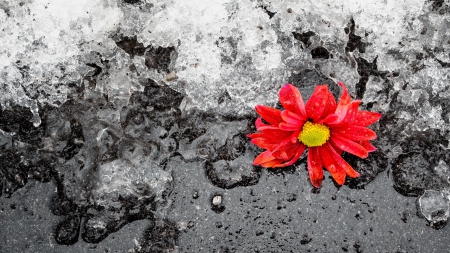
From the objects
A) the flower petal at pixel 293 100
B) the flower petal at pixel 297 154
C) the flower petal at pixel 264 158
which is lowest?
the flower petal at pixel 264 158

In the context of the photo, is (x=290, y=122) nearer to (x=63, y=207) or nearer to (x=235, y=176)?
(x=235, y=176)

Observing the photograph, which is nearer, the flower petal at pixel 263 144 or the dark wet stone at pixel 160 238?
the flower petal at pixel 263 144

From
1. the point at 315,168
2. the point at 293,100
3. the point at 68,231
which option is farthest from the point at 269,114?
the point at 68,231

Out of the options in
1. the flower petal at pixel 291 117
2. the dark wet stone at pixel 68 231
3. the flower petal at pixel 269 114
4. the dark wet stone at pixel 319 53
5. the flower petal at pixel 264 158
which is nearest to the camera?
the flower petal at pixel 291 117

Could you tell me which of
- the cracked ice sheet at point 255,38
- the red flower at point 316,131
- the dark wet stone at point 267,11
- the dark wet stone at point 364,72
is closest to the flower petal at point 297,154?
the red flower at point 316,131

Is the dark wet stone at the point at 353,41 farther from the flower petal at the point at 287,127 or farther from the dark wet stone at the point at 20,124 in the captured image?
the dark wet stone at the point at 20,124

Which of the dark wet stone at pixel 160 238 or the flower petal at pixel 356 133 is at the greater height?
the flower petal at pixel 356 133

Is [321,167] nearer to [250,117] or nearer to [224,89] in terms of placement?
[250,117]

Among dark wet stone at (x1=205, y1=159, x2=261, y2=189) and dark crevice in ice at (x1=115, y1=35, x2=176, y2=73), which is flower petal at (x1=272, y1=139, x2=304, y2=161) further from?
dark crevice in ice at (x1=115, y1=35, x2=176, y2=73)
